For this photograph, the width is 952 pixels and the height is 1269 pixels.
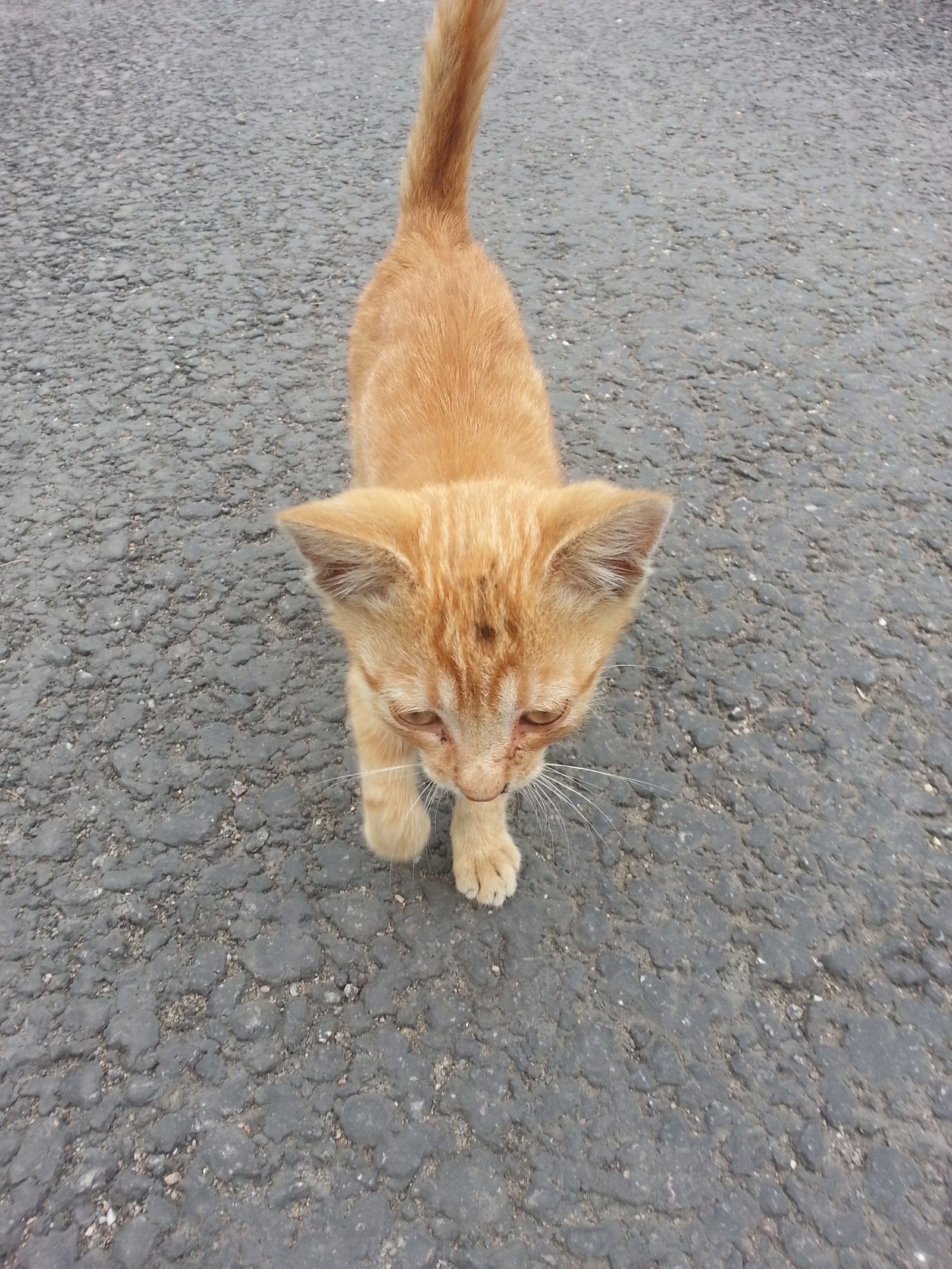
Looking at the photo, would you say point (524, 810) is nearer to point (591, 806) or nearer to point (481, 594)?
point (591, 806)

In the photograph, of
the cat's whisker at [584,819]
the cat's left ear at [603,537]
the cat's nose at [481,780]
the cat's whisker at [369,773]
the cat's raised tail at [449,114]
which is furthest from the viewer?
the cat's raised tail at [449,114]

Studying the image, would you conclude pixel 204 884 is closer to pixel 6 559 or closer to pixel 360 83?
pixel 6 559

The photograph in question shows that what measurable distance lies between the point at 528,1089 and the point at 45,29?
278 inches

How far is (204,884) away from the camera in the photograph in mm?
2002

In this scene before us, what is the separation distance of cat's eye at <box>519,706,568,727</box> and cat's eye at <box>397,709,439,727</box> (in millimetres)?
181

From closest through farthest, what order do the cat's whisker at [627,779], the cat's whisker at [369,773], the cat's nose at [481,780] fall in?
the cat's nose at [481,780] → the cat's whisker at [369,773] → the cat's whisker at [627,779]

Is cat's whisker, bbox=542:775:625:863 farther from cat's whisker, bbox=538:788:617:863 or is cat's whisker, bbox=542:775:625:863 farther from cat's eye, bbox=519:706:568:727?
cat's eye, bbox=519:706:568:727

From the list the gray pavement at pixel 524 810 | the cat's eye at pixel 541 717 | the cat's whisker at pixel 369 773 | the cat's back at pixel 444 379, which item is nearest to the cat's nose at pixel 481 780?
the cat's eye at pixel 541 717

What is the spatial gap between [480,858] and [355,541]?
0.91 m

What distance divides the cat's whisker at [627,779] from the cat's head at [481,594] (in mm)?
520

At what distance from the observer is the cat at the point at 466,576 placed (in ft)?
5.02

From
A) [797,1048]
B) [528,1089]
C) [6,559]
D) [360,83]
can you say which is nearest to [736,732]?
[797,1048]

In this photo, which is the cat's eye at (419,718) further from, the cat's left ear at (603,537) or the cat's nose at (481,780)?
the cat's left ear at (603,537)

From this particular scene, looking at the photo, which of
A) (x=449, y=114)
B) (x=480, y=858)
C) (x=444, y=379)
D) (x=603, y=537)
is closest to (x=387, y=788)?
(x=480, y=858)
